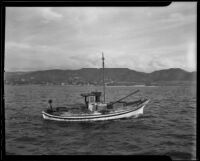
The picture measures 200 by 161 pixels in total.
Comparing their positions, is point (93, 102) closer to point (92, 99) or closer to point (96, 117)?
point (92, 99)

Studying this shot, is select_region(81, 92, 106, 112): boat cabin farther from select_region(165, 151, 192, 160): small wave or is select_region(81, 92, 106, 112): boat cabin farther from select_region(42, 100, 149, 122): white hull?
select_region(165, 151, 192, 160): small wave

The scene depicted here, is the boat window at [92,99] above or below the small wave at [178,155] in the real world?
above

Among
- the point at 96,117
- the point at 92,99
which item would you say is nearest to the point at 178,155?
the point at 96,117

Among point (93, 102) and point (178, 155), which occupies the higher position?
point (93, 102)

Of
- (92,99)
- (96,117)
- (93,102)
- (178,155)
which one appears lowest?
(178,155)

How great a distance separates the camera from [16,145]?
14648mm

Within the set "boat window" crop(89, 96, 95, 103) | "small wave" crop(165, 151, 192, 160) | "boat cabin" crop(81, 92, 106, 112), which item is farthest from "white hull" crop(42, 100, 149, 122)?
"small wave" crop(165, 151, 192, 160)

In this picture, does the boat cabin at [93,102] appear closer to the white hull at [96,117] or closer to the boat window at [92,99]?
the boat window at [92,99]

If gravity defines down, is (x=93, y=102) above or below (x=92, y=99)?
below

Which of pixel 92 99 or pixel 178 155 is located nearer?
pixel 178 155

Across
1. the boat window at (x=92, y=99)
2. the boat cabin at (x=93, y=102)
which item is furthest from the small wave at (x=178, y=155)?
the boat window at (x=92, y=99)
